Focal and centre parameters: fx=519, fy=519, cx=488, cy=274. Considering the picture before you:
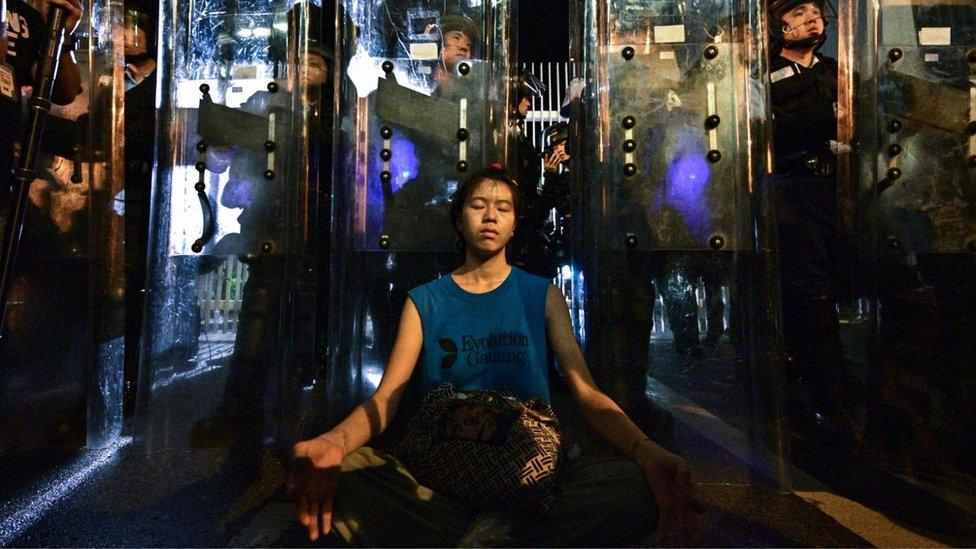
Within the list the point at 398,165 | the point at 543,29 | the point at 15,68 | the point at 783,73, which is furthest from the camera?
the point at 543,29

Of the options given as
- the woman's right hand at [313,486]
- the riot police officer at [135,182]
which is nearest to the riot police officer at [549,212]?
the riot police officer at [135,182]

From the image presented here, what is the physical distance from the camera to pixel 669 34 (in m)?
2.78

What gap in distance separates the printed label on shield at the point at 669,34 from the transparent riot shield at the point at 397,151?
830 mm

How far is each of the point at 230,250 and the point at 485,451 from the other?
2.14 m

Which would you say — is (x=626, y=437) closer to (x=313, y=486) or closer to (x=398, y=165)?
(x=313, y=486)

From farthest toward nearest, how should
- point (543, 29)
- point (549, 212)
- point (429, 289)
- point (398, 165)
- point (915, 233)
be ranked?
point (543, 29), point (549, 212), point (398, 165), point (915, 233), point (429, 289)

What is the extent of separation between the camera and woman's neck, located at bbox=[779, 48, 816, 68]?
10.9 feet

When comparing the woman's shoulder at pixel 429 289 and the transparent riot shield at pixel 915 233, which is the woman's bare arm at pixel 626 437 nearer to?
the woman's shoulder at pixel 429 289

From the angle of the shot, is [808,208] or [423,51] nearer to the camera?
[423,51]

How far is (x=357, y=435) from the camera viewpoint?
1.48 m

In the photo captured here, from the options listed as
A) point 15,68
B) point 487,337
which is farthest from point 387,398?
point 15,68

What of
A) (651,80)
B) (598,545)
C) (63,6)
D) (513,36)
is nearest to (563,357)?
(598,545)

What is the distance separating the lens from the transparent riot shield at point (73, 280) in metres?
2.74

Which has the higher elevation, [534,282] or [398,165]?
[398,165]
